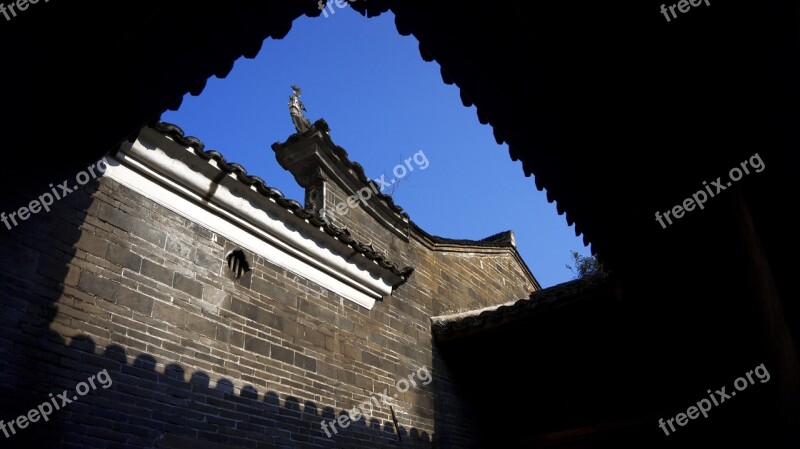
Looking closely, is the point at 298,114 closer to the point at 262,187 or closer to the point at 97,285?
the point at 262,187

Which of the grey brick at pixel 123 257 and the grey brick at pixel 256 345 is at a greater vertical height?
the grey brick at pixel 123 257

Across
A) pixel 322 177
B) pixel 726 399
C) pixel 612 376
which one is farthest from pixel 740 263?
pixel 322 177

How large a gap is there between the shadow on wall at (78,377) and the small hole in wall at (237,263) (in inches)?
37.5

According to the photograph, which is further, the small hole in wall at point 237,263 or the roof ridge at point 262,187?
the small hole in wall at point 237,263

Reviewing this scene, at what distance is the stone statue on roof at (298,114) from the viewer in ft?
22.6

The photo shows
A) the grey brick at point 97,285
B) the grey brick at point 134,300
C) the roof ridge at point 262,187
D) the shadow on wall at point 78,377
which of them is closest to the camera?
the shadow on wall at point 78,377

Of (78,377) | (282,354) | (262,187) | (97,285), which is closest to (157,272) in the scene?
(97,285)

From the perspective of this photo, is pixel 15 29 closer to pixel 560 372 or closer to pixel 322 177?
pixel 322 177

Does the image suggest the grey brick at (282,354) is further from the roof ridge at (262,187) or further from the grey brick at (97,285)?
the grey brick at (97,285)

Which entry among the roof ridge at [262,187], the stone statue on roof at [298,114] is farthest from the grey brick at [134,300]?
the stone statue on roof at [298,114]

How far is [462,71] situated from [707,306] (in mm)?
4165

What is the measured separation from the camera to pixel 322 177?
664 centimetres

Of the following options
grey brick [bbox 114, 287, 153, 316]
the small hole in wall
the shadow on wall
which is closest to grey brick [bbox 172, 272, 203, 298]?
grey brick [bbox 114, 287, 153, 316]

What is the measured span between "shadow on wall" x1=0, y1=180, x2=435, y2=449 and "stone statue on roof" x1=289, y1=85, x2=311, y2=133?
3.01 m
